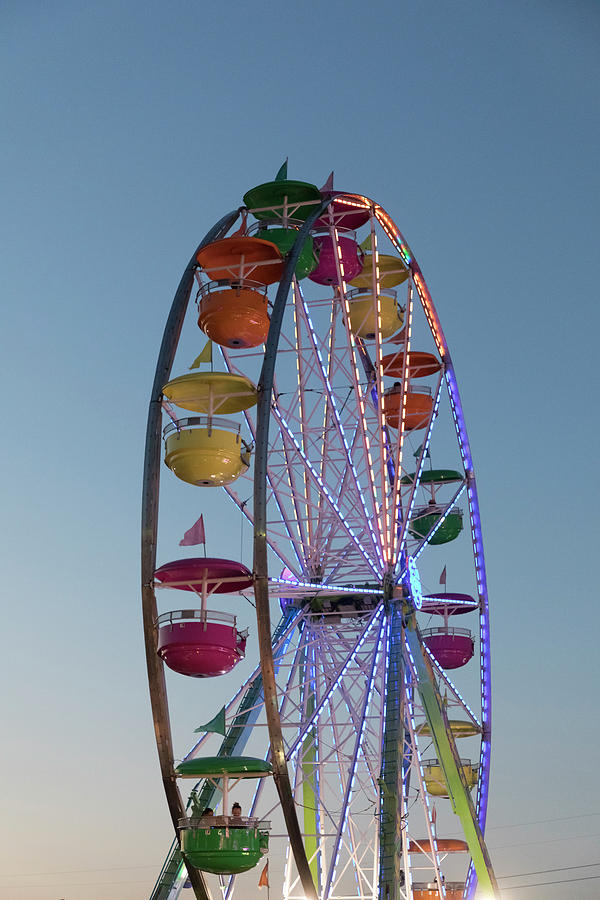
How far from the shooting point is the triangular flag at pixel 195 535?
60.6 feet

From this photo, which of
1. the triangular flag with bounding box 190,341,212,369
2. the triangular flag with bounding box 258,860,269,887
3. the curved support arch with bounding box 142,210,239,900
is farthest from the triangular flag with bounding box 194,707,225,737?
the triangular flag with bounding box 258,860,269,887

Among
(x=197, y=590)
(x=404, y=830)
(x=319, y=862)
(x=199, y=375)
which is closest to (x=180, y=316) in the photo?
(x=199, y=375)

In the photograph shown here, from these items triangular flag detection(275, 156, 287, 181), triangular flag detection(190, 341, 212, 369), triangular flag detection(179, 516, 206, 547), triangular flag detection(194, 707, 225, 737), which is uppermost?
triangular flag detection(275, 156, 287, 181)

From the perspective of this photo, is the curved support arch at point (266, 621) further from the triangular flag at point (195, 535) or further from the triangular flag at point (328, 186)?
the triangular flag at point (328, 186)

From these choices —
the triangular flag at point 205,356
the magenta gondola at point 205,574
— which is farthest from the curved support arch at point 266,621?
the triangular flag at point 205,356

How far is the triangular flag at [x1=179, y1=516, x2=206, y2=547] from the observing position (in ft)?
60.6

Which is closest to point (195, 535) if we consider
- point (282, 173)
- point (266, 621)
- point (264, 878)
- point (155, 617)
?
point (155, 617)

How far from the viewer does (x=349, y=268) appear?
22.4 metres

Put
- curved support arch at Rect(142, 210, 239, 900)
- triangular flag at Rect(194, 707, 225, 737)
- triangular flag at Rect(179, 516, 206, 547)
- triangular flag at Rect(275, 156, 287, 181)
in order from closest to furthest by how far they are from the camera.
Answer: curved support arch at Rect(142, 210, 239, 900) < triangular flag at Rect(194, 707, 225, 737) < triangular flag at Rect(179, 516, 206, 547) < triangular flag at Rect(275, 156, 287, 181)

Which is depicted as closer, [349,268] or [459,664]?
[349,268]

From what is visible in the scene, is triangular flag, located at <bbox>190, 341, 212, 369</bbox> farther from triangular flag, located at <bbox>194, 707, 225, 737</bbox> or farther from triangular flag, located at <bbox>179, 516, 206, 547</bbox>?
triangular flag, located at <bbox>194, 707, 225, 737</bbox>

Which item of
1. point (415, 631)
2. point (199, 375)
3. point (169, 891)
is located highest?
point (199, 375)

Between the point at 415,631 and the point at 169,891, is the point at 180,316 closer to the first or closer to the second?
the point at 415,631

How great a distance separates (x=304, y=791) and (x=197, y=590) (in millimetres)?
11272
